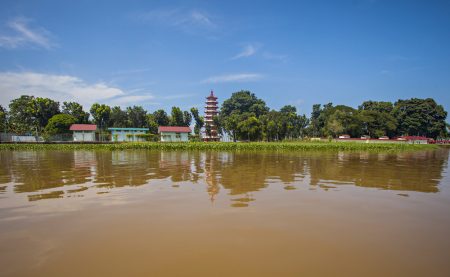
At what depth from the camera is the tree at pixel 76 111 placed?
6606 cm

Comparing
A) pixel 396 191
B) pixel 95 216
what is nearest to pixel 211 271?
pixel 95 216

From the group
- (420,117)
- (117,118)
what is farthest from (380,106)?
(117,118)

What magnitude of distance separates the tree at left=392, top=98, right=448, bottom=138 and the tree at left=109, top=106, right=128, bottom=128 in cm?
7392

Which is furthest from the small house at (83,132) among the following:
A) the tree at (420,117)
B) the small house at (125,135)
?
the tree at (420,117)

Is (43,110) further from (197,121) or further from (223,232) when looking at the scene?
(223,232)

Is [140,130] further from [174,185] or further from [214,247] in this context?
[214,247]

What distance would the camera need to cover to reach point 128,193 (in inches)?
344

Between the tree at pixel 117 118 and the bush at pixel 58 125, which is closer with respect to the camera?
the bush at pixel 58 125

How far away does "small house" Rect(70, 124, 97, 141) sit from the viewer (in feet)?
195

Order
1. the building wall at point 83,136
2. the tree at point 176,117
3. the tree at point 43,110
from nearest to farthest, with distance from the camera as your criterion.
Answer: the building wall at point 83,136 → the tree at point 43,110 → the tree at point 176,117

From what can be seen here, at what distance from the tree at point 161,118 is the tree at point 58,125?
1968cm

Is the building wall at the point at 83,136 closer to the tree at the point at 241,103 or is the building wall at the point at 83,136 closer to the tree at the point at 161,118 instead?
the tree at the point at 161,118

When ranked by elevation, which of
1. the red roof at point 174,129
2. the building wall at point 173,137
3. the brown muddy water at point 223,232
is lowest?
the brown muddy water at point 223,232

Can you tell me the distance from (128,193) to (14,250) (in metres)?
4.38
